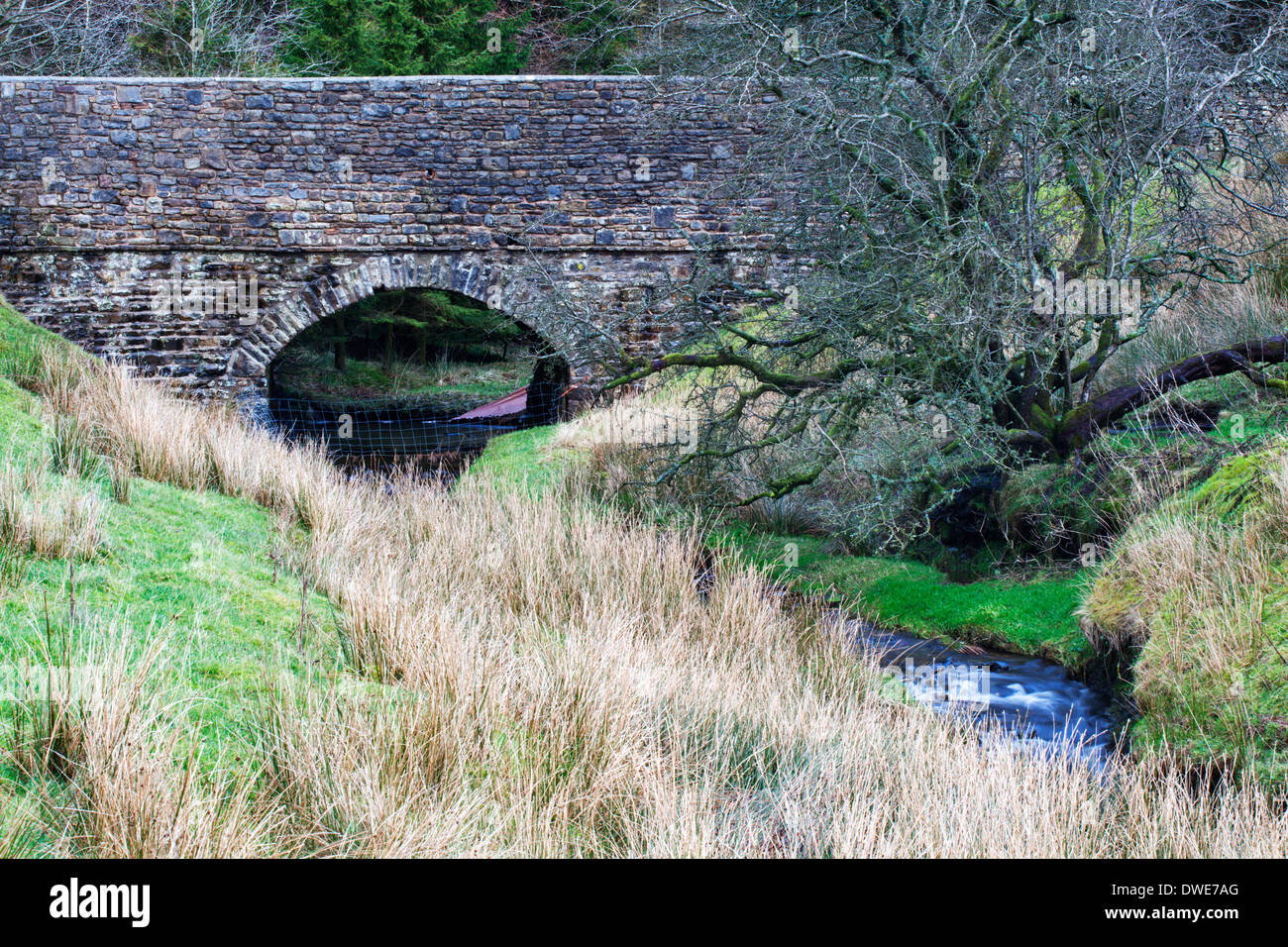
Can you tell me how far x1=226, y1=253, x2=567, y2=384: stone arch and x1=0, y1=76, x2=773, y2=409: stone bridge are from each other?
0.07 feet

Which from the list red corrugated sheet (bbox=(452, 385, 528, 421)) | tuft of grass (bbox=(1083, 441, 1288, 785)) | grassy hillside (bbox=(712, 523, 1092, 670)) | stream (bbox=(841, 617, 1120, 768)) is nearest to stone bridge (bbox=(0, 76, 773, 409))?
red corrugated sheet (bbox=(452, 385, 528, 421))

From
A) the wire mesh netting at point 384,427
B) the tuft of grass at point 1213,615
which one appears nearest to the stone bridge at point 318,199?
the wire mesh netting at point 384,427

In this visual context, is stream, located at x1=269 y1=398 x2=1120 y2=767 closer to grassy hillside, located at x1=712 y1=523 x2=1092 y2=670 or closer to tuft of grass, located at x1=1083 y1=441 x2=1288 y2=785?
grassy hillside, located at x1=712 y1=523 x2=1092 y2=670

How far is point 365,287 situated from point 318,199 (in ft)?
3.38

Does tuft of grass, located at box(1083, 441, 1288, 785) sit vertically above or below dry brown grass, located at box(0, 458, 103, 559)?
below

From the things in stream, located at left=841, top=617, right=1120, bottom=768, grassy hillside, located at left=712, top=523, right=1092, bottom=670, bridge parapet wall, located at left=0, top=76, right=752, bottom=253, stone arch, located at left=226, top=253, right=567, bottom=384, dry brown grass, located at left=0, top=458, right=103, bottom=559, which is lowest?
stream, located at left=841, top=617, right=1120, bottom=768

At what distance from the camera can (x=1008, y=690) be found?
530cm

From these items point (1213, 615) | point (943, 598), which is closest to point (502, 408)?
point (943, 598)

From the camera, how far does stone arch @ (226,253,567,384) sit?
37.6ft

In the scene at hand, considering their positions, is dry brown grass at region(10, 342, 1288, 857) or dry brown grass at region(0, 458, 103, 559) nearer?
dry brown grass at region(10, 342, 1288, 857)

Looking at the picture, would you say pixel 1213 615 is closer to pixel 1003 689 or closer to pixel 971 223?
pixel 1003 689

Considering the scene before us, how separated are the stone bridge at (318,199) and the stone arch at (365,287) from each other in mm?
23

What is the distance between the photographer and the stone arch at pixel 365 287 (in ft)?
37.6

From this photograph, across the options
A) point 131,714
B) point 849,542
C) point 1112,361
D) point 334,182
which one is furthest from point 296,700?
point 334,182
